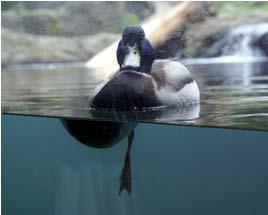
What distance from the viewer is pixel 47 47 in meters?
2.05

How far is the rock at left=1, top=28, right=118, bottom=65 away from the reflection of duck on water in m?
0.09

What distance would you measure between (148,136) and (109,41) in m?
0.37

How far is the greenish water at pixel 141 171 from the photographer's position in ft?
5.48

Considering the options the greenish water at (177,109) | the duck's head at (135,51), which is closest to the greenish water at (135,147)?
the greenish water at (177,109)

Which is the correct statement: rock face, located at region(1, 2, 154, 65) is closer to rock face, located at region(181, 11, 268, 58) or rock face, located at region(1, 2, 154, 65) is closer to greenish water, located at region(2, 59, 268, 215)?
greenish water, located at region(2, 59, 268, 215)

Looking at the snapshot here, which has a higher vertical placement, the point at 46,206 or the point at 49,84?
the point at 49,84

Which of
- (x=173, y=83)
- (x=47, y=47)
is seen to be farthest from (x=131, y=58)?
(x=47, y=47)

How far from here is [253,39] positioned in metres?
1.59

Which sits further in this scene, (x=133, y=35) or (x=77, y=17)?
(x=77, y=17)

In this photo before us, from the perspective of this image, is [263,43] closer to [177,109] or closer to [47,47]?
[177,109]

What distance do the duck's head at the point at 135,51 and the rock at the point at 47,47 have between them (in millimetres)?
47

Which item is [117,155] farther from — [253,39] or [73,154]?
[253,39]

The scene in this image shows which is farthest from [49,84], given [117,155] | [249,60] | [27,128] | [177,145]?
[249,60]

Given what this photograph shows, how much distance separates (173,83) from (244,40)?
0.32 meters
